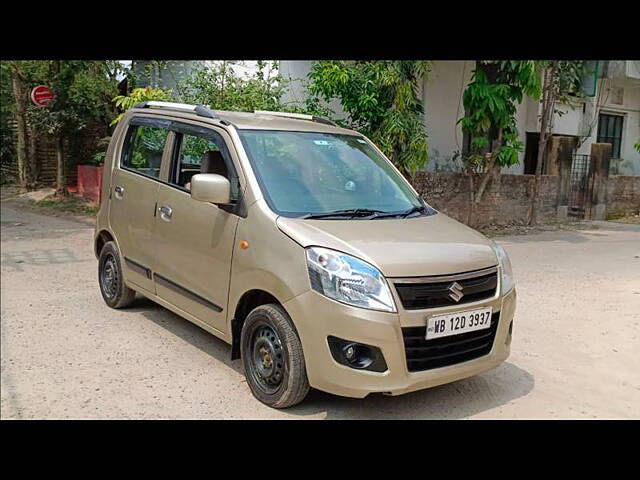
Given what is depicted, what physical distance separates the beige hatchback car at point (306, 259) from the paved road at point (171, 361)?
350 mm

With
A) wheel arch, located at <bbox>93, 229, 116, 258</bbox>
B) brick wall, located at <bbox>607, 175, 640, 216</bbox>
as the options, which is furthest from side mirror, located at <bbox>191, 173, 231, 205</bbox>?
brick wall, located at <bbox>607, 175, 640, 216</bbox>

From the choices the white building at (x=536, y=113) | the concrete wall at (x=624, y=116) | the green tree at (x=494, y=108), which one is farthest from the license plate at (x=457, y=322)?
the concrete wall at (x=624, y=116)

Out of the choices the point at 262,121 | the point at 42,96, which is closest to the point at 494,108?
the point at 262,121

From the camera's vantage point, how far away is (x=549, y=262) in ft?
28.7

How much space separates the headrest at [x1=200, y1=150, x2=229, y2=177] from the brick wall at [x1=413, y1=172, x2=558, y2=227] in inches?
251

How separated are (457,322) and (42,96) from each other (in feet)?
27.4

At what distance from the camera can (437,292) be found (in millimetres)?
3412

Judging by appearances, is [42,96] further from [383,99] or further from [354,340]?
[354,340]

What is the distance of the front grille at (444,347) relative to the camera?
11.0ft

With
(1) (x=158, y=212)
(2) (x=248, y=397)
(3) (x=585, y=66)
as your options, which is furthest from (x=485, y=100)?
(2) (x=248, y=397)

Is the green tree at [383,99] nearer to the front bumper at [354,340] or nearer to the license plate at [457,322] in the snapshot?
the license plate at [457,322]

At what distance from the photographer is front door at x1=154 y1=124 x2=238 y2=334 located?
4.03 meters

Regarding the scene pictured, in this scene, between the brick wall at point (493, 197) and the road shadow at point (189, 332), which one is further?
the brick wall at point (493, 197)
